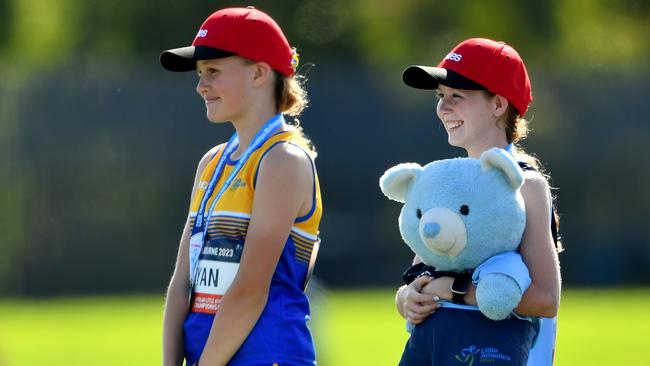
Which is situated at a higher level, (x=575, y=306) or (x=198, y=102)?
(x=198, y=102)

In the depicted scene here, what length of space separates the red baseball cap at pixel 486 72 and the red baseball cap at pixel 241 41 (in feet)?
1.67

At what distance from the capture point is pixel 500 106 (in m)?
4.25

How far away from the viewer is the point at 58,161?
20.2m

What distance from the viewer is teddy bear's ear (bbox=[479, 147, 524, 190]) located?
382cm

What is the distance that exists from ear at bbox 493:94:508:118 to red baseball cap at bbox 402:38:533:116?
2cm

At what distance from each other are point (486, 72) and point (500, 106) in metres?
0.13

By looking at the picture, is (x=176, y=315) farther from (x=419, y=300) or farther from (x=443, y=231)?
(x=443, y=231)

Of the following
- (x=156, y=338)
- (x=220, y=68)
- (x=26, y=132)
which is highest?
(x=26, y=132)

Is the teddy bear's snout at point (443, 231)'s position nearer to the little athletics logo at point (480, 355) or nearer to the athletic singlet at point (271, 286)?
the little athletics logo at point (480, 355)

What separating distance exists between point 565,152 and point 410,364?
1700 centimetres

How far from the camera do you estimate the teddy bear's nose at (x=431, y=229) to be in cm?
381

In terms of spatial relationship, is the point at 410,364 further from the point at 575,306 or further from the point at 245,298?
the point at 575,306

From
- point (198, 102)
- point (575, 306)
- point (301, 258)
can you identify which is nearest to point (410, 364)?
point (301, 258)

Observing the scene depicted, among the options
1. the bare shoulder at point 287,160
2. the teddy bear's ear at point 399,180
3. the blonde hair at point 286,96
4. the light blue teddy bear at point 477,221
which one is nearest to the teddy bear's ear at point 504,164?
the light blue teddy bear at point 477,221
